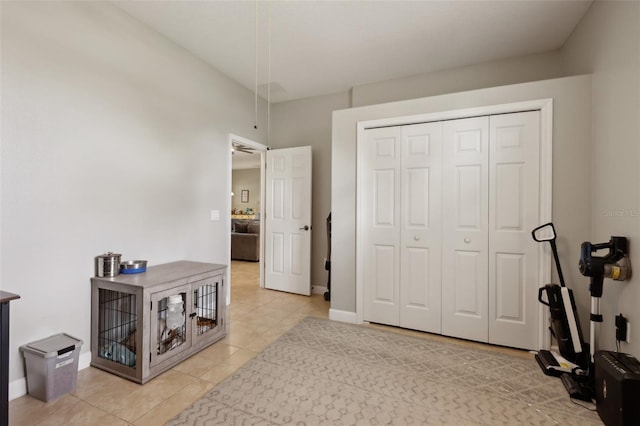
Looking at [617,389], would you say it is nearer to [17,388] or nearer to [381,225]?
[381,225]

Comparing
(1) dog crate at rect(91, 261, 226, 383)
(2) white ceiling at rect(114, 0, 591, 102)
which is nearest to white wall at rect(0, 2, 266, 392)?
(1) dog crate at rect(91, 261, 226, 383)

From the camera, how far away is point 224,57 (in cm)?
313

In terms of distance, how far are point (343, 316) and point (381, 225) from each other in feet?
3.60

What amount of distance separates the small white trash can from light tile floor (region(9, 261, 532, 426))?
0.18 ft

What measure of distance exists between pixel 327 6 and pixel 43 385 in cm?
340

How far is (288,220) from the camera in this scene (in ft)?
13.5

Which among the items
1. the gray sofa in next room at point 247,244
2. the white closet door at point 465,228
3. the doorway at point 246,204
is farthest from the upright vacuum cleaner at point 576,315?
the gray sofa in next room at point 247,244

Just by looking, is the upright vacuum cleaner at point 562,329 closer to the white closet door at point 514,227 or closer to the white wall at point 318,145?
the white closet door at point 514,227

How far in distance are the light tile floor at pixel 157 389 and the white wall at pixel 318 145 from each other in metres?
1.27

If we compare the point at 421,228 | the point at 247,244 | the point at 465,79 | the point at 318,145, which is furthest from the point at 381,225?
the point at 247,244

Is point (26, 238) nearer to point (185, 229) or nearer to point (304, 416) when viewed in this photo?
point (185, 229)

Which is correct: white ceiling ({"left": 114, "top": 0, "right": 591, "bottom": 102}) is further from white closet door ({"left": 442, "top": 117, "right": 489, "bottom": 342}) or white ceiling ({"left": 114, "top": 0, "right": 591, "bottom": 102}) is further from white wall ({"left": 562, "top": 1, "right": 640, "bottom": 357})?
white closet door ({"left": 442, "top": 117, "right": 489, "bottom": 342})

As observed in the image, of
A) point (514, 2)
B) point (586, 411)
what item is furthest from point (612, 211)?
point (514, 2)

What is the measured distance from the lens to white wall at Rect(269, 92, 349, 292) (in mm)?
4086
